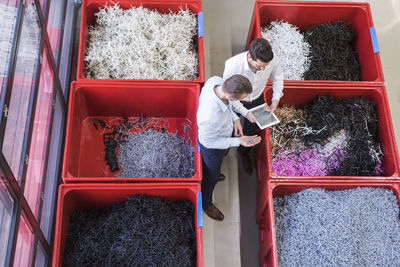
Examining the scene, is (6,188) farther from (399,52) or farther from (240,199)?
(399,52)

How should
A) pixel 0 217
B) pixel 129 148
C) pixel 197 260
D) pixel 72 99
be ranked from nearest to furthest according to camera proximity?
pixel 0 217
pixel 197 260
pixel 72 99
pixel 129 148

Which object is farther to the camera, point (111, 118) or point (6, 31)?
point (111, 118)

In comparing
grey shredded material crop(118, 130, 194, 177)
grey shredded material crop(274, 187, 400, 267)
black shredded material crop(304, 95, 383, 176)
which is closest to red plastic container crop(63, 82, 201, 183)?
grey shredded material crop(118, 130, 194, 177)

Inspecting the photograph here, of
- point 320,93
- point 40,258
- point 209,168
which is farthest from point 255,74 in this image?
point 40,258

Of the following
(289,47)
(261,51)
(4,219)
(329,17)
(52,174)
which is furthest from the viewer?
(329,17)

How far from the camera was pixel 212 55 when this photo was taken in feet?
13.2

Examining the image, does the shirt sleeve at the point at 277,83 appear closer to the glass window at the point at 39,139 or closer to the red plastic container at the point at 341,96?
the red plastic container at the point at 341,96

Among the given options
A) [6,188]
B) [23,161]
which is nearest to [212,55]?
[23,161]

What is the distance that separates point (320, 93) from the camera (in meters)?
3.32

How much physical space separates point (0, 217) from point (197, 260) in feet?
4.01

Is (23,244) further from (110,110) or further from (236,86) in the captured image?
(236,86)

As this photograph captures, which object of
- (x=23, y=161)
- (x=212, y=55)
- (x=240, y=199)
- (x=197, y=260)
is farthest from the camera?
(x=212, y=55)

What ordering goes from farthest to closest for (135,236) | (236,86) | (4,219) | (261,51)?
(135,236) < (261,51) < (236,86) < (4,219)

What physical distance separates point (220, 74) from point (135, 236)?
189 centimetres
